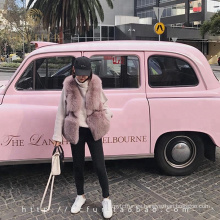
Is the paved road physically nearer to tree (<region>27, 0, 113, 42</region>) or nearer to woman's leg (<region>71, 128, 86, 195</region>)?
woman's leg (<region>71, 128, 86, 195</region>)

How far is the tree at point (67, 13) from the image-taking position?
21.1 metres

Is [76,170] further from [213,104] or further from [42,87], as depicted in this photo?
[213,104]

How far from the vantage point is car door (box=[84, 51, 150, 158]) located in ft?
12.8

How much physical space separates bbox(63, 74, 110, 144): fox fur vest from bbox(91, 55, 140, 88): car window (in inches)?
38.8

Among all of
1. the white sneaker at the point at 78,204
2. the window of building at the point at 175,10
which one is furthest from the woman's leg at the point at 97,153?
the window of building at the point at 175,10

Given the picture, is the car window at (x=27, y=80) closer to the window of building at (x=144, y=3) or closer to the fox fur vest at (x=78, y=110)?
the fox fur vest at (x=78, y=110)

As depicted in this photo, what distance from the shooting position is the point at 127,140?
3928mm

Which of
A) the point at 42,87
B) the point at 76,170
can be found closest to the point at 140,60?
the point at 42,87

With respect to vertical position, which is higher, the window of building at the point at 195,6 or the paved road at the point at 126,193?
the window of building at the point at 195,6

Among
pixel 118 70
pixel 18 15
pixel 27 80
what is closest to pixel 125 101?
pixel 118 70

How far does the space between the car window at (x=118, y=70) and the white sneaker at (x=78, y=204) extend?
4.97 ft

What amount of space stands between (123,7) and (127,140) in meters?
57.6

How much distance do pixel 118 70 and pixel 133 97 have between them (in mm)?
438

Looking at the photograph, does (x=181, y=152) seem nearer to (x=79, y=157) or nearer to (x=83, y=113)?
(x=79, y=157)
